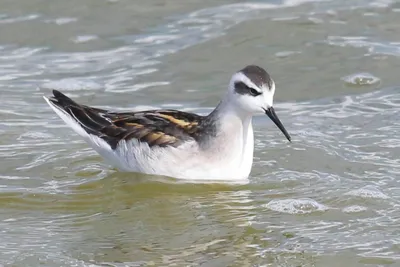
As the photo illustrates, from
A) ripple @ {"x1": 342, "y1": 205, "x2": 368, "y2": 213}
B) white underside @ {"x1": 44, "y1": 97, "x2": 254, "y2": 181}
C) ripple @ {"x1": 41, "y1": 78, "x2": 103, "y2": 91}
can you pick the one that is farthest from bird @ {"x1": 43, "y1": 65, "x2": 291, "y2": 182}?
ripple @ {"x1": 41, "y1": 78, "x2": 103, "y2": 91}

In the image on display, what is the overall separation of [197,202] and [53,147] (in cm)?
207

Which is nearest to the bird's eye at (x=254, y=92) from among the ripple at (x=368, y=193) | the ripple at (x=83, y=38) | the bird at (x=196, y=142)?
the bird at (x=196, y=142)

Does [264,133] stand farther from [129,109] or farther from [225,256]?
[225,256]

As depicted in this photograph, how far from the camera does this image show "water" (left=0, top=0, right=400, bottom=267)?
8.80 meters

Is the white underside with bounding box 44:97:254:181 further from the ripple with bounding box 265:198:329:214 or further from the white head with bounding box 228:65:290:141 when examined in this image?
the ripple with bounding box 265:198:329:214

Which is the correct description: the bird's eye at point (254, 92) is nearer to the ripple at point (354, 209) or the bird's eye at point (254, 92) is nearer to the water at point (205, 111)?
the water at point (205, 111)

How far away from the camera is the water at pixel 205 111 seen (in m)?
8.80

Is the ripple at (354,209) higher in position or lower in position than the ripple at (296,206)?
lower

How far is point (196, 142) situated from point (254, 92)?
78 centimetres

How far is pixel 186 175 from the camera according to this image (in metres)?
10.4

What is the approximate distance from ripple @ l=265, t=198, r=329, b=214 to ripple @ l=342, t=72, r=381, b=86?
3.63m

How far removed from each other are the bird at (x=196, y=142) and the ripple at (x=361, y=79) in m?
2.94

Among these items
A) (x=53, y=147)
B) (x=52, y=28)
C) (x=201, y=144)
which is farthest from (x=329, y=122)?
(x=52, y=28)

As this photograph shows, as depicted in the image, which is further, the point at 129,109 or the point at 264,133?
→ the point at 129,109
